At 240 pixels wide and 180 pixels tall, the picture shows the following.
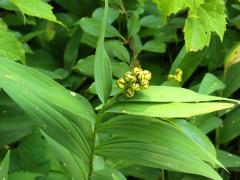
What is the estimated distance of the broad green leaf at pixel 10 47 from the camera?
3.73ft

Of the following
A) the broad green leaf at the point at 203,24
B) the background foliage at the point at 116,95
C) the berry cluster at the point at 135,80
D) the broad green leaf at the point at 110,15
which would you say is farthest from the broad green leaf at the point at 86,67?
the berry cluster at the point at 135,80

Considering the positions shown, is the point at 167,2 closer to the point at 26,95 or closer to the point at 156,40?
the point at 26,95

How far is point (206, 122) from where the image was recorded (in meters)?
1.51

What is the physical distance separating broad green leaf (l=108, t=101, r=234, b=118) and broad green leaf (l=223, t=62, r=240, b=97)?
2.37 feet

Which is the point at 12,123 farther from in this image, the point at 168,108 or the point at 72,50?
the point at 168,108

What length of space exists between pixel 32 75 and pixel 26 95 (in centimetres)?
4

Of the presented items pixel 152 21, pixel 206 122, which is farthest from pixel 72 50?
pixel 206 122

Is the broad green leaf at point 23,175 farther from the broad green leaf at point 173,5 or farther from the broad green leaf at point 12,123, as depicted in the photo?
the broad green leaf at point 173,5

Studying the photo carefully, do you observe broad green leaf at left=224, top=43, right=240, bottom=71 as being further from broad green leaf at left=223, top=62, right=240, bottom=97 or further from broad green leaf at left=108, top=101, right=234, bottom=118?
broad green leaf at left=108, top=101, right=234, bottom=118

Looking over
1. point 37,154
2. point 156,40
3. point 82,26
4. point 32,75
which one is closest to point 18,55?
point 32,75

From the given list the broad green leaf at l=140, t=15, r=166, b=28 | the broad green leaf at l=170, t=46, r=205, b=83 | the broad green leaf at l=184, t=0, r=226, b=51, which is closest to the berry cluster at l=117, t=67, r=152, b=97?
the broad green leaf at l=184, t=0, r=226, b=51

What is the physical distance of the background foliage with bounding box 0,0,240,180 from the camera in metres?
0.90

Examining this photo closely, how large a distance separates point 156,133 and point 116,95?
10 cm

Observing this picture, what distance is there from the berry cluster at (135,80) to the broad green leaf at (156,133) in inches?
3.6
